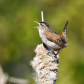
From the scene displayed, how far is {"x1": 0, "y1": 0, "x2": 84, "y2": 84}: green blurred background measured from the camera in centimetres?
579

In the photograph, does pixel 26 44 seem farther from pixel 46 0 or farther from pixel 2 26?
pixel 46 0

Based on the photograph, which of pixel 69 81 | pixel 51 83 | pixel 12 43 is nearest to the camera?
pixel 51 83

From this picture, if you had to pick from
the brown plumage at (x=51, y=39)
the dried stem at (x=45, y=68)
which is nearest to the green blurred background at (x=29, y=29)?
the brown plumage at (x=51, y=39)

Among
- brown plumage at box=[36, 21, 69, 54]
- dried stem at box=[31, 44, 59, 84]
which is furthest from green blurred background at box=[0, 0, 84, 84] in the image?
dried stem at box=[31, 44, 59, 84]

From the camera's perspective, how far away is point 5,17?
612 cm

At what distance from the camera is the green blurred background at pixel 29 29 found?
5793 mm

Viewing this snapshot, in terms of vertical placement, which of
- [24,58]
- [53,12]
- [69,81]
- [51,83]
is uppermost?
[53,12]

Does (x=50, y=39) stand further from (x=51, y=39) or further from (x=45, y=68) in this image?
(x=45, y=68)

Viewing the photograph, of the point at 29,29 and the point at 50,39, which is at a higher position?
the point at 29,29

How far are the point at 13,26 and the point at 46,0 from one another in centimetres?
155

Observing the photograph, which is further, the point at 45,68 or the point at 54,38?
the point at 54,38

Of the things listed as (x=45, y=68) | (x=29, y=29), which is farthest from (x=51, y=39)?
(x=29, y=29)

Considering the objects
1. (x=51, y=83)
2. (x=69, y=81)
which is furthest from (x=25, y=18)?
(x=51, y=83)

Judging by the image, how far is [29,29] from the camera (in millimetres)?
5832
